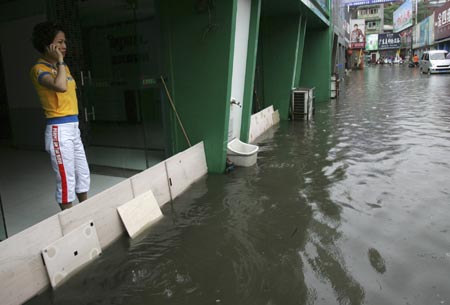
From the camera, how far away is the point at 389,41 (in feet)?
229

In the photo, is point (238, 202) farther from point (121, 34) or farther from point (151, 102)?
point (121, 34)

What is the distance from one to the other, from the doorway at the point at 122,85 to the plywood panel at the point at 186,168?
69cm

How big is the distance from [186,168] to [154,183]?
2.92ft

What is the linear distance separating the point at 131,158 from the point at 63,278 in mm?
3336

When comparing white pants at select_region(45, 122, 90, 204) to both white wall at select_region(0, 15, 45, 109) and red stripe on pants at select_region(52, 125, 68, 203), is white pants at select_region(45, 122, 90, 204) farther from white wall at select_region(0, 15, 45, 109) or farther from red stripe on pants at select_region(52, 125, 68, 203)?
white wall at select_region(0, 15, 45, 109)

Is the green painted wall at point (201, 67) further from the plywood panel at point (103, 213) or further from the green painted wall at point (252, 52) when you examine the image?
the plywood panel at point (103, 213)

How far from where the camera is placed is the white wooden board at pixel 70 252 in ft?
10.3

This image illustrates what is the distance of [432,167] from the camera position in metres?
5.90

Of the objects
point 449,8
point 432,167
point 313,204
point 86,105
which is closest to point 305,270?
point 313,204

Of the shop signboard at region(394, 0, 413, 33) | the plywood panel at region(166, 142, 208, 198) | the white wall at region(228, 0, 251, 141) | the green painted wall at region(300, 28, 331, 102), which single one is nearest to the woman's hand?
the plywood panel at region(166, 142, 208, 198)

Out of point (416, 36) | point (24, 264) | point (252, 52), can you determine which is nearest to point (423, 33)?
point (416, 36)

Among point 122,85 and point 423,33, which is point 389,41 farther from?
point 122,85

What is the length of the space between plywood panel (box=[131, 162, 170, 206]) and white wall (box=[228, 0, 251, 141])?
6.90 ft

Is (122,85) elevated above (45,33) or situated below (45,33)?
below
